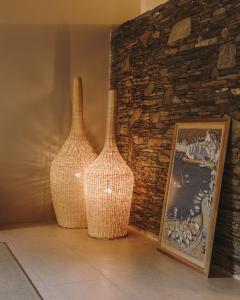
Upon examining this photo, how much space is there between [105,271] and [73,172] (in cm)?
118

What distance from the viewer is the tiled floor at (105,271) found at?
240 centimetres

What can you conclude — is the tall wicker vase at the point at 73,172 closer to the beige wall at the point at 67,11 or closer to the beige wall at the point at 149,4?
the beige wall at the point at 67,11

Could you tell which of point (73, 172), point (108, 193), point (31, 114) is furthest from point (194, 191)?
point (31, 114)

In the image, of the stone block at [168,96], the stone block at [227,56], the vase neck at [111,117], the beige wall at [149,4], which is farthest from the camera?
the beige wall at [149,4]

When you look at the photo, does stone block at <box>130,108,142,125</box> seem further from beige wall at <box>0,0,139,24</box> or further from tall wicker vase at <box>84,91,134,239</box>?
beige wall at <box>0,0,139,24</box>

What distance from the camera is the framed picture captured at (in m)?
2.76

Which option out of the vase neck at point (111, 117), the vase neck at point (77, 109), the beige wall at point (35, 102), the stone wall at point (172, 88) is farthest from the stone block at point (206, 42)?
the beige wall at point (35, 102)

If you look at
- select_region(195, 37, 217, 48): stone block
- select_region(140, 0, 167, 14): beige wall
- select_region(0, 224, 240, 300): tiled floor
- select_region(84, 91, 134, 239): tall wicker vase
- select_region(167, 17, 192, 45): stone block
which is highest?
select_region(140, 0, 167, 14): beige wall

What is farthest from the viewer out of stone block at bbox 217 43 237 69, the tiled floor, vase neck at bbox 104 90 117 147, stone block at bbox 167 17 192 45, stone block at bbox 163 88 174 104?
vase neck at bbox 104 90 117 147

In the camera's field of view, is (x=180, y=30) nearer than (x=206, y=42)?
No

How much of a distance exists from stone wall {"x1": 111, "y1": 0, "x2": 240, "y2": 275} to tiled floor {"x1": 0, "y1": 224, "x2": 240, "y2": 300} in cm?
30

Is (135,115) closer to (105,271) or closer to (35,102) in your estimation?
(35,102)

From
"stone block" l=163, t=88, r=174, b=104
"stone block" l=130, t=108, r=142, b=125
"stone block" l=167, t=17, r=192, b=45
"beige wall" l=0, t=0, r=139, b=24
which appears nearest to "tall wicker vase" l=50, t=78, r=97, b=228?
"stone block" l=130, t=108, r=142, b=125

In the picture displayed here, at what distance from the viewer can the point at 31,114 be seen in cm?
402
